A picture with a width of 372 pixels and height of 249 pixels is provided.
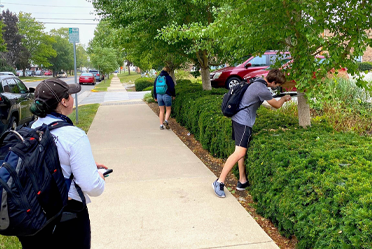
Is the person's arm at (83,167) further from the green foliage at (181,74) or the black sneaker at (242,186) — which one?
the green foliage at (181,74)

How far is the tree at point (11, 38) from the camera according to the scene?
2184 inches

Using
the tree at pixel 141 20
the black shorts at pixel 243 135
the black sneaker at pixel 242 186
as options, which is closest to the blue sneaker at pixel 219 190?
the black sneaker at pixel 242 186

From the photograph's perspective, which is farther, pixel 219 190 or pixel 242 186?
pixel 242 186

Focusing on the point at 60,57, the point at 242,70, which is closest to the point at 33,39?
the point at 60,57

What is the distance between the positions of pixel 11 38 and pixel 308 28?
6193 cm

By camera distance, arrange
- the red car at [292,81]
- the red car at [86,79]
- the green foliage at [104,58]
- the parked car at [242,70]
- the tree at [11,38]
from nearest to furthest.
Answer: the red car at [292,81] → the parked car at [242,70] → the red car at [86,79] → the green foliage at [104,58] → the tree at [11,38]

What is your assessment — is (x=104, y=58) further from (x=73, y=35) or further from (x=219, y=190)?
(x=219, y=190)

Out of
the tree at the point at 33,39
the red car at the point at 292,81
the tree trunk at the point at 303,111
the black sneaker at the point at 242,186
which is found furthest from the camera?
the tree at the point at 33,39

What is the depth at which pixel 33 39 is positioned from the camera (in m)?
62.2

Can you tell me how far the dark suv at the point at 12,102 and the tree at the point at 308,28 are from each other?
4.88m

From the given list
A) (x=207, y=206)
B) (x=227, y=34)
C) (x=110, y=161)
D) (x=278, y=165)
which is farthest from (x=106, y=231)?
(x=227, y=34)

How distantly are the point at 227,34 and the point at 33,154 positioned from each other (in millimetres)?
3531

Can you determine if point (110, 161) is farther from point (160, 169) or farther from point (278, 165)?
point (278, 165)

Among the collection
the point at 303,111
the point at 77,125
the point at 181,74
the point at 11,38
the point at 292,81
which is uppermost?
the point at 11,38
